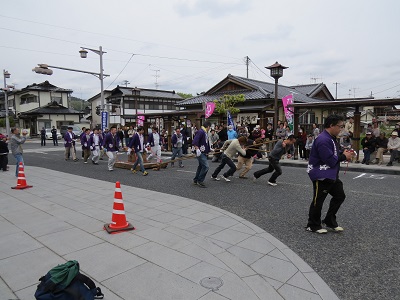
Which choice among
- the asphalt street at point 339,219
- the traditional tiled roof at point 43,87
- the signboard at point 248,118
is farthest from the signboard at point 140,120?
the traditional tiled roof at point 43,87

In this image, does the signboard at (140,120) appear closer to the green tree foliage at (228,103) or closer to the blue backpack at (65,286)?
the green tree foliage at (228,103)

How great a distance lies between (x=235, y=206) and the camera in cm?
627

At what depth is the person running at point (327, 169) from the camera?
4379mm

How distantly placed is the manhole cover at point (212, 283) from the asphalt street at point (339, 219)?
125cm

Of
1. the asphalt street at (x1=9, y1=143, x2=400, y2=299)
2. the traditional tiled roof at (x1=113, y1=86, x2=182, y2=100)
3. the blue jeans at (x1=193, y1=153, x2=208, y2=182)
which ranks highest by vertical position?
the traditional tiled roof at (x1=113, y1=86, x2=182, y2=100)

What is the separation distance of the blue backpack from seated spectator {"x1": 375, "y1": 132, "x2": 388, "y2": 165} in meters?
12.8

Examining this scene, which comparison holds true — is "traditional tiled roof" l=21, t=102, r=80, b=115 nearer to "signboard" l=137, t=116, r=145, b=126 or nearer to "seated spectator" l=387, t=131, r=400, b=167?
"signboard" l=137, t=116, r=145, b=126

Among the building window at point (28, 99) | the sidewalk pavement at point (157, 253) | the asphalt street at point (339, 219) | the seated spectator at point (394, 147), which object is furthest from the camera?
the building window at point (28, 99)

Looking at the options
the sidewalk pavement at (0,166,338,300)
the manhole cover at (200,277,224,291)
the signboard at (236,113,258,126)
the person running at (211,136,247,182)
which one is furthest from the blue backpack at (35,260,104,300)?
the signboard at (236,113,258,126)

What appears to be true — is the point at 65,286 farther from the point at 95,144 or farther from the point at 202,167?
the point at 95,144

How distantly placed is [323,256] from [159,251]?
2233mm

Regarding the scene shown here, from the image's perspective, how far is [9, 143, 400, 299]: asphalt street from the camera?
3.26 metres

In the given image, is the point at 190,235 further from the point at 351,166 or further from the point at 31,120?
the point at 31,120

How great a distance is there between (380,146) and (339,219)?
28.7 ft
